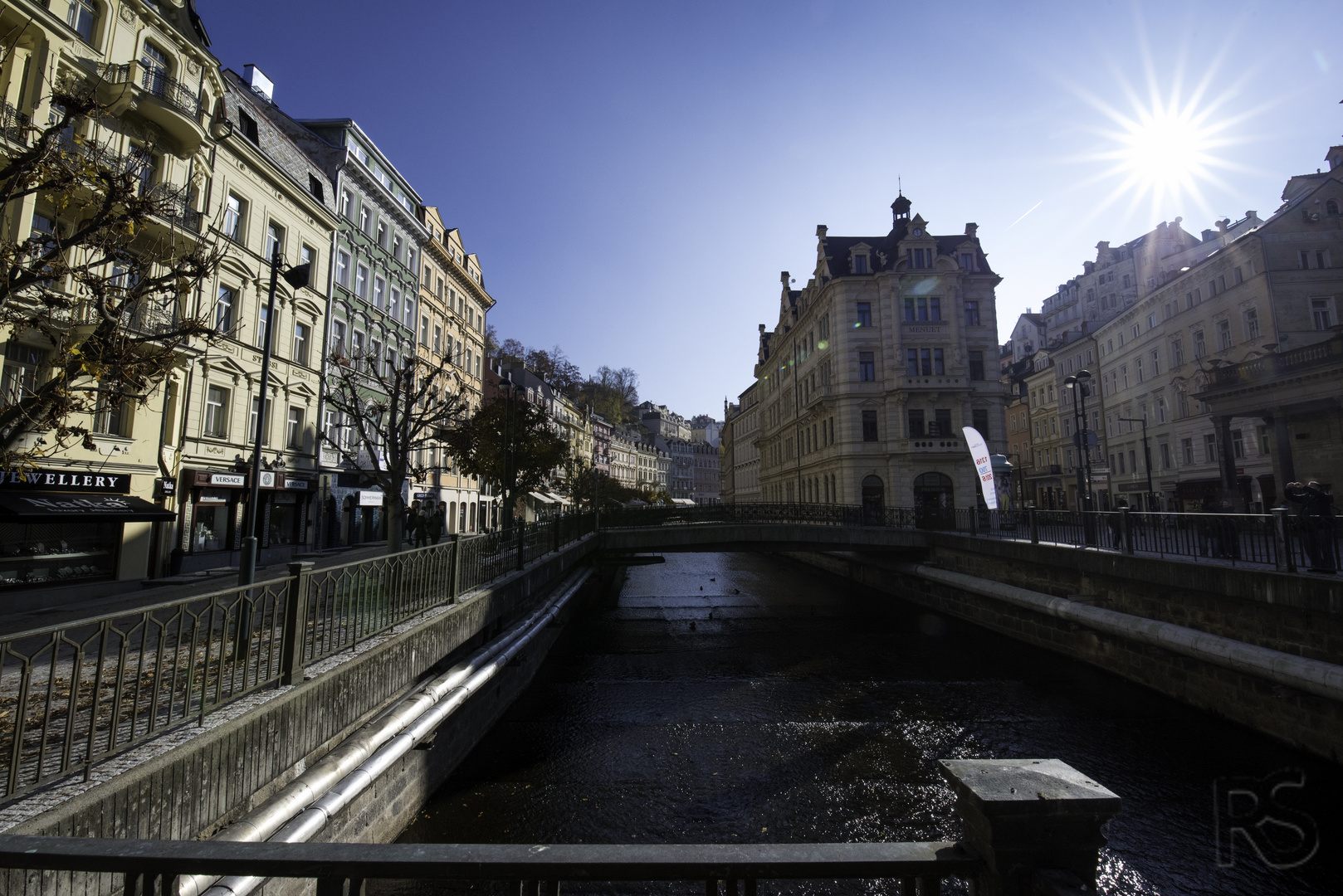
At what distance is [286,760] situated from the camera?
4836mm

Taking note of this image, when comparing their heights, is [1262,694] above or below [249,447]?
below

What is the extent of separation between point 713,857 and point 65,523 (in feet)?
61.6

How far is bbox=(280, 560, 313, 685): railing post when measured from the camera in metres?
5.15

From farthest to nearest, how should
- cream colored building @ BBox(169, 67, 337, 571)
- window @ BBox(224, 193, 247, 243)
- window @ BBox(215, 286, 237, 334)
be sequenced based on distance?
window @ BBox(224, 193, 247, 243)
window @ BBox(215, 286, 237, 334)
cream colored building @ BBox(169, 67, 337, 571)

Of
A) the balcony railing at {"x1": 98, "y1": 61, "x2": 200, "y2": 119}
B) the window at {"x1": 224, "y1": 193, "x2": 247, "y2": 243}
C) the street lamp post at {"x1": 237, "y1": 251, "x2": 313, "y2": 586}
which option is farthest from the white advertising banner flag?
the window at {"x1": 224, "y1": 193, "x2": 247, "y2": 243}

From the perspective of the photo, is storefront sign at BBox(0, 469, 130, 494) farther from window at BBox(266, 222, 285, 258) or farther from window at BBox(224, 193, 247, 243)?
window at BBox(266, 222, 285, 258)

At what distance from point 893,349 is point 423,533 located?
95.6 ft

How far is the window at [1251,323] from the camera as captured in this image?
98.6 ft

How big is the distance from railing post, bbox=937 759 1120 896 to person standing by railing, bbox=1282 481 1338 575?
10.8 metres

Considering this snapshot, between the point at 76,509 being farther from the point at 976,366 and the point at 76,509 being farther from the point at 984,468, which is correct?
the point at 976,366

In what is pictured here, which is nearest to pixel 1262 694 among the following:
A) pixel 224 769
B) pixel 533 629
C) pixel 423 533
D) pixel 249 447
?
pixel 533 629

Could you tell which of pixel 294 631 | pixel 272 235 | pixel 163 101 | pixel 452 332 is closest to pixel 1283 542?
pixel 294 631

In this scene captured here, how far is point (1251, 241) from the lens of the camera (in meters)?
30.2

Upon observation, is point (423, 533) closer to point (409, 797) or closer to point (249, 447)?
point (249, 447)
